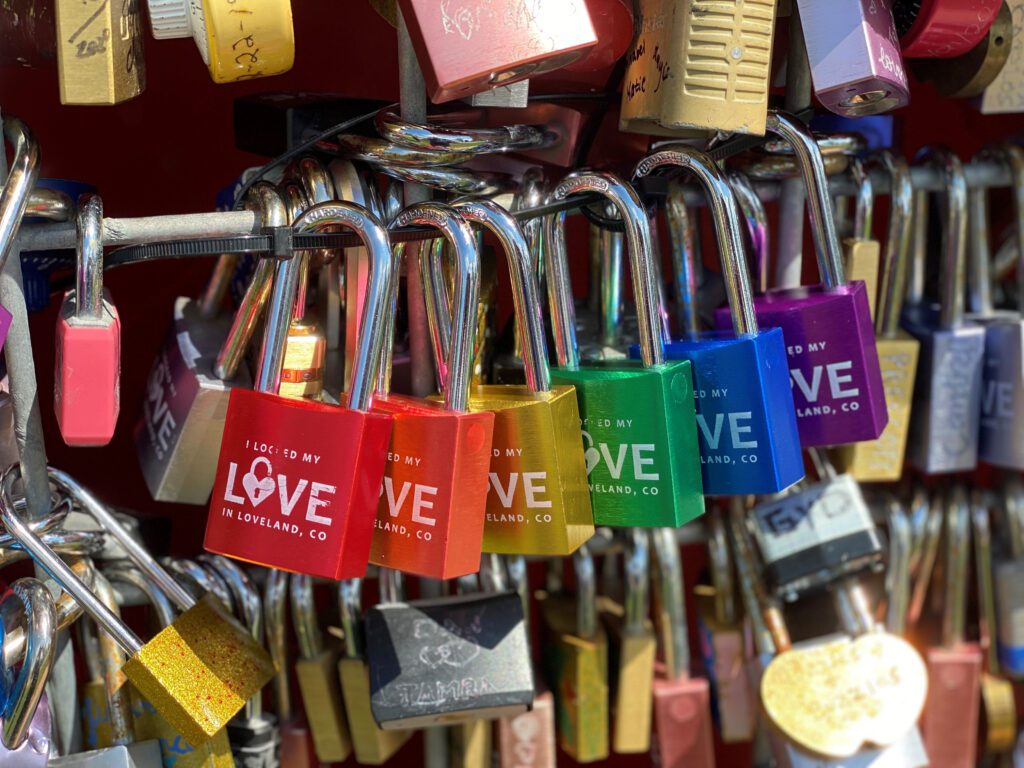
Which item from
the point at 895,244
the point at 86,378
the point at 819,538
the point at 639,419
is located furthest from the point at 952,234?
the point at 86,378

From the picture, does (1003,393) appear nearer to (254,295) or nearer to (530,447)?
(530,447)

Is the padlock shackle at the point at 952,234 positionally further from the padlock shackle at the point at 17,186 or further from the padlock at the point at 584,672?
the padlock shackle at the point at 17,186

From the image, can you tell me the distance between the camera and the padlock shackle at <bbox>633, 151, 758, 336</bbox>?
76 centimetres

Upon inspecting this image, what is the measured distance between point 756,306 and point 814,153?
12 cm

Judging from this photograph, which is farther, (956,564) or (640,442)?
(956,564)

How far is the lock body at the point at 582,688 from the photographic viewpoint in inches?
38.2

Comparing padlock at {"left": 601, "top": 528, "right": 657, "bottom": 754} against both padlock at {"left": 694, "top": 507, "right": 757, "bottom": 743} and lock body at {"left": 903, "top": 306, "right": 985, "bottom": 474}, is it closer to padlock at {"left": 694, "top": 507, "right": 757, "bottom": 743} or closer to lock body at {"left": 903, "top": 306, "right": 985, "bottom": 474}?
padlock at {"left": 694, "top": 507, "right": 757, "bottom": 743}

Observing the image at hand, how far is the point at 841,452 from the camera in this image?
988mm

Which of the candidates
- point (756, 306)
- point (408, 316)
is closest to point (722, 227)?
point (756, 306)

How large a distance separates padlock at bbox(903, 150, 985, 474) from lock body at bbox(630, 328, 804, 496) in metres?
0.25

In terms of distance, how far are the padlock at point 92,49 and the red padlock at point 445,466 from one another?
0.20m

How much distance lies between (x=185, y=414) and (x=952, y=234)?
0.64 m

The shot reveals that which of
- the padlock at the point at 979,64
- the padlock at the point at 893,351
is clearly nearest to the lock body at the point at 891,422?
the padlock at the point at 893,351

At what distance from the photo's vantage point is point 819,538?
37.8 inches
